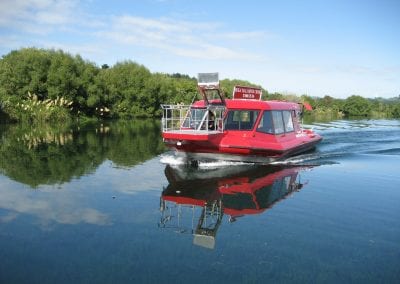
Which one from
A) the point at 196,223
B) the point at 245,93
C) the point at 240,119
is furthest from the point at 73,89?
the point at 196,223

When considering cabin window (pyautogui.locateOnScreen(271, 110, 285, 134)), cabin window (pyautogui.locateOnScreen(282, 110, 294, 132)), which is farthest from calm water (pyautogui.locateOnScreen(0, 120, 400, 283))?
cabin window (pyautogui.locateOnScreen(282, 110, 294, 132))

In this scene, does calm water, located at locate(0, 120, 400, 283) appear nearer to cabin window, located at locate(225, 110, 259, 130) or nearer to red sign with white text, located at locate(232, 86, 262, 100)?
cabin window, located at locate(225, 110, 259, 130)

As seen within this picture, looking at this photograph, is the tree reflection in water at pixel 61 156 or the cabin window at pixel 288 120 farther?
the cabin window at pixel 288 120

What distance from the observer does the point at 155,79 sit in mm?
60875

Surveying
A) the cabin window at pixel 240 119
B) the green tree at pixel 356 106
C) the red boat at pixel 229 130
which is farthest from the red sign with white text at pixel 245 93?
the green tree at pixel 356 106

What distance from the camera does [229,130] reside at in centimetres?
1717

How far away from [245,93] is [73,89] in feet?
113

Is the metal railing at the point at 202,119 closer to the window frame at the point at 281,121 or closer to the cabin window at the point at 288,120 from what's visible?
the window frame at the point at 281,121

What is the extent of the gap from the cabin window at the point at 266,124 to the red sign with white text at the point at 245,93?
2.10 meters

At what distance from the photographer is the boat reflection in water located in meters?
9.09

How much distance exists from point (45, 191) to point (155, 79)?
50.5 metres

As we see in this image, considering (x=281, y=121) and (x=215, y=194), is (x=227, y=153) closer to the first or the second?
(x=281, y=121)

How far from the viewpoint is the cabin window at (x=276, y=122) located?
17359 mm

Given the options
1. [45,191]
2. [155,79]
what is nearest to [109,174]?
[45,191]
